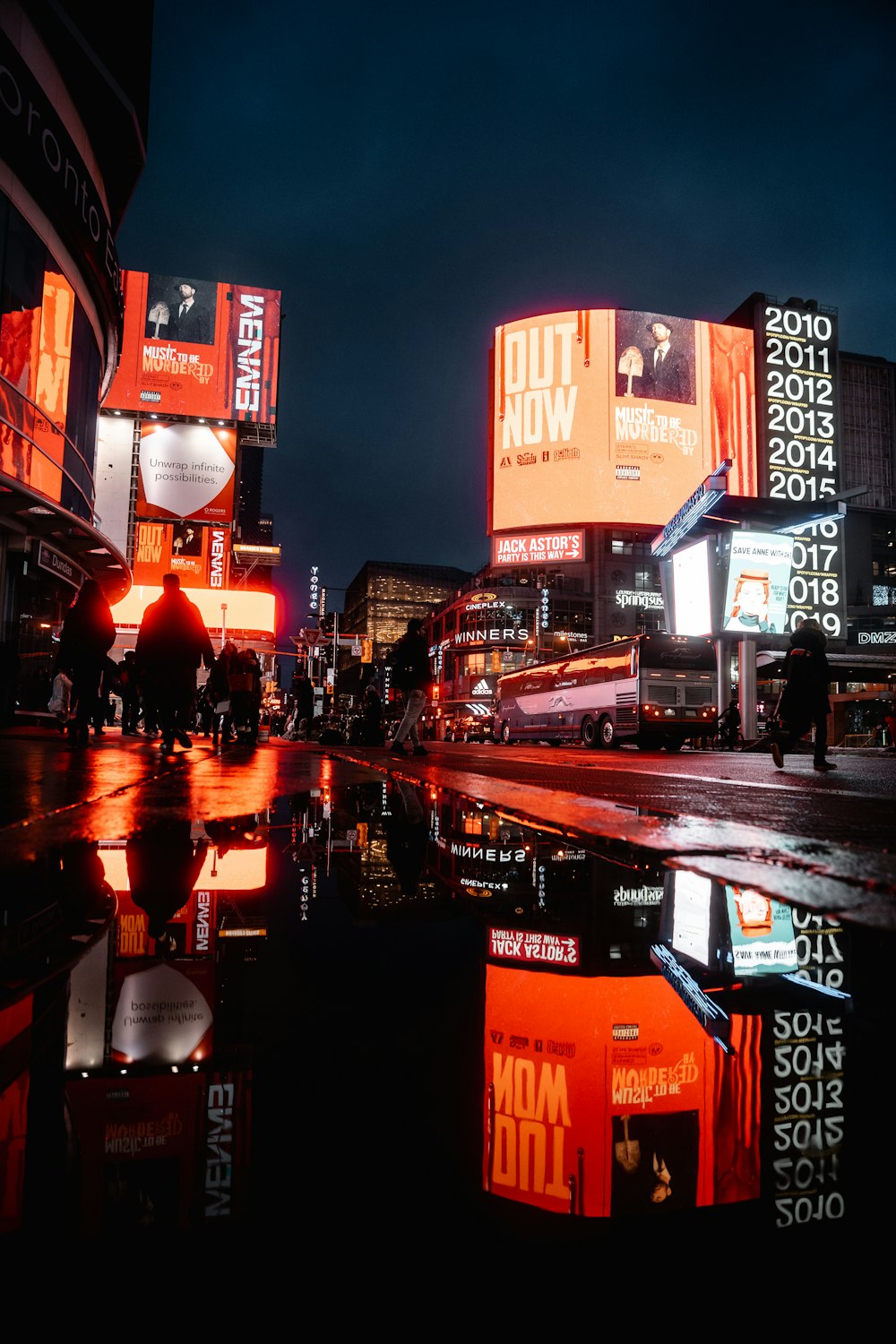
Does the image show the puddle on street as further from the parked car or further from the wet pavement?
the parked car

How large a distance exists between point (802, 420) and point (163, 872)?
39.7 m

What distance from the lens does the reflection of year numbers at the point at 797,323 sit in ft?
119

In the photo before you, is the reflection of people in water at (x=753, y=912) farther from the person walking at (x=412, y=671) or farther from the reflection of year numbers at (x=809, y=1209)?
the person walking at (x=412, y=671)

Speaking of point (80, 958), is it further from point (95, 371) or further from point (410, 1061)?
point (95, 371)

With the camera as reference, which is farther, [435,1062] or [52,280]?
[52,280]

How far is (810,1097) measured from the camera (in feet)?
3.27

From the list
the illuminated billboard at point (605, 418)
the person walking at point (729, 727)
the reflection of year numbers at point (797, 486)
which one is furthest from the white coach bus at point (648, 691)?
the reflection of year numbers at point (797, 486)

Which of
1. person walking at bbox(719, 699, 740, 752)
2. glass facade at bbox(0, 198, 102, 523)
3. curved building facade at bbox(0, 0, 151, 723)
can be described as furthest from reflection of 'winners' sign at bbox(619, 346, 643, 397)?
glass facade at bbox(0, 198, 102, 523)

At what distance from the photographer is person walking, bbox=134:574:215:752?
382 inches

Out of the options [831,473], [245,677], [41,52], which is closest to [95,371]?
[41,52]

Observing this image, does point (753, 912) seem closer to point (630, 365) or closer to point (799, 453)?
point (630, 365)

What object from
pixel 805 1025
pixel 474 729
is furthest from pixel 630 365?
pixel 805 1025

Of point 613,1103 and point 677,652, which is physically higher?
point 677,652

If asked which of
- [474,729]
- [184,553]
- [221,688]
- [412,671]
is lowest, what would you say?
[474,729]
